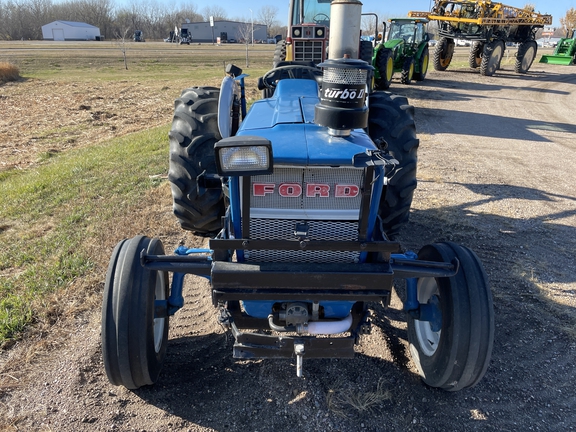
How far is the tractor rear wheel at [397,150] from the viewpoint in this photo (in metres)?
4.11

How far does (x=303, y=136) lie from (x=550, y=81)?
20.5 meters

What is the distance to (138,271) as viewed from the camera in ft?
8.83

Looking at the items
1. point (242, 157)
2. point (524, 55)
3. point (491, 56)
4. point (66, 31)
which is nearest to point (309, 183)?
point (242, 157)

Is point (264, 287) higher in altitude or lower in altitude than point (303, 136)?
lower

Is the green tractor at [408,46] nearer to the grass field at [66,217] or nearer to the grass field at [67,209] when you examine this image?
the grass field at [67,209]

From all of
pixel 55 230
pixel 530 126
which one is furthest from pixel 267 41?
pixel 55 230

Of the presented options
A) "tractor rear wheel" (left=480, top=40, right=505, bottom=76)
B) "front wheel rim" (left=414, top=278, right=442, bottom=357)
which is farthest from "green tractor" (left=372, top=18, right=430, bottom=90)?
"front wheel rim" (left=414, top=278, right=442, bottom=357)

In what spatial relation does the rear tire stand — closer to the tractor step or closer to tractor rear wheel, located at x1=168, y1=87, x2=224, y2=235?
tractor rear wheel, located at x1=168, y1=87, x2=224, y2=235

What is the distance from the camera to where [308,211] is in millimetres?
2459

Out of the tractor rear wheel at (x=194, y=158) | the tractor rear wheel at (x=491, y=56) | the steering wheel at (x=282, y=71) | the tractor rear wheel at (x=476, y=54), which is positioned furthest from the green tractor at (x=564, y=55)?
the tractor rear wheel at (x=194, y=158)

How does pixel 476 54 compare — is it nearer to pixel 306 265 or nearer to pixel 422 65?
pixel 422 65

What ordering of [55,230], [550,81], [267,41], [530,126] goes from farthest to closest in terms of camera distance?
[267,41], [550,81], [530,126], [55,230]

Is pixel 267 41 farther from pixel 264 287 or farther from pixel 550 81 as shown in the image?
pixel 264 287

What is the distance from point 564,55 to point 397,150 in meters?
24.9
